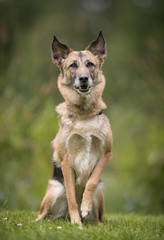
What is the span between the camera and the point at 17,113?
8.73 m

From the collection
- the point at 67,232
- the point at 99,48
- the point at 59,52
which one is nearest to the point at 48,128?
the point at 59,52

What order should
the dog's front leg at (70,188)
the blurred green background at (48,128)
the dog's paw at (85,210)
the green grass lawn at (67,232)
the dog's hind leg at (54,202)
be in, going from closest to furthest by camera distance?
the green grass lawn at (67,232), the dog's paw at (85,210), the dog's front leg at (70,188), the dog's hind leg at (54,202), the blurred green background at (48,128)

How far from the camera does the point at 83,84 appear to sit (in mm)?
5148

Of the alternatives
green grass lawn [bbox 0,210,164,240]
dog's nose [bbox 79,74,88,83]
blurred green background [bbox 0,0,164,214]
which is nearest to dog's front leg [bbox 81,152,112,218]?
green grass lawn [bbox 0,210,164,240]

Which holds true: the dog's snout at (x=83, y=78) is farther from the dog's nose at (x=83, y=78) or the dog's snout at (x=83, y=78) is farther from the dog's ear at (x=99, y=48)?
the dog's ear at (x=99, y=48)

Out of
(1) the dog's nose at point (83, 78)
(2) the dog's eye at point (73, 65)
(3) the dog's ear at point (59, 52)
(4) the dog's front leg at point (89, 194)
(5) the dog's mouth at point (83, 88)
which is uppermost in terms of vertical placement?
(3) the dog's ear at point (59, 52)

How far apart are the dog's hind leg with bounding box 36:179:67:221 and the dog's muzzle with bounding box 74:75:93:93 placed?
54.7 inches

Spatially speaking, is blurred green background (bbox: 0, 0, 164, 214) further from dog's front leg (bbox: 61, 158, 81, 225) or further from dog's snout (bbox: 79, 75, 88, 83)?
dog's snout (bbox: 79, 75, 88, 83)

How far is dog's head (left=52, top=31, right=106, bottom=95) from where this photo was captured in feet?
17.0

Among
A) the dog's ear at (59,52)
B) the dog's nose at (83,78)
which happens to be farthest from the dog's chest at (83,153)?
the dog's ear at (59,52)

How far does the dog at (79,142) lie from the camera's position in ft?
16.3

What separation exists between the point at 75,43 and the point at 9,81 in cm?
615

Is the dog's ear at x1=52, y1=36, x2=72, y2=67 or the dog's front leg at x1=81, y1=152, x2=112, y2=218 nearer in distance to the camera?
the dog's front leg at x1=81, y1=152, x2=112, y2=218

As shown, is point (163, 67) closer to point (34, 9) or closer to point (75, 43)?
point (75, 43)
